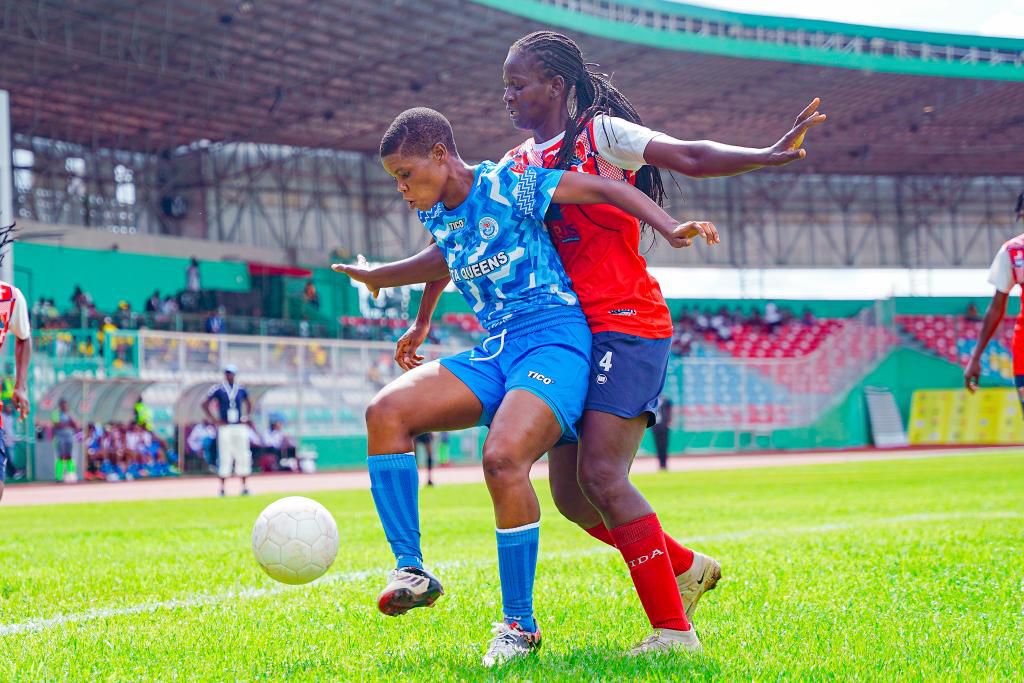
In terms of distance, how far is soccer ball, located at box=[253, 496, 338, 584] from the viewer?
4.80m

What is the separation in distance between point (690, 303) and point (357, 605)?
140 ft

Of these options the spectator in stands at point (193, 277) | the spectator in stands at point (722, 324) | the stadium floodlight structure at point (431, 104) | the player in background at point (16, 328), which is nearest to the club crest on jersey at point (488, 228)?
the player in background at point (16, 328)

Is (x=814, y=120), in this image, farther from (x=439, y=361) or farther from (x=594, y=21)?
(x=594, y=21)

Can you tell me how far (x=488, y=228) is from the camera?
13.5 ft

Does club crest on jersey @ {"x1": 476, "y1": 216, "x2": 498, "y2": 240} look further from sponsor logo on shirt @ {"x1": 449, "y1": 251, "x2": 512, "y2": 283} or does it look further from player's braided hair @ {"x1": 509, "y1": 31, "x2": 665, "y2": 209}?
player's braided hair @ {"x1": 509, "y1": 31, "x2": 665, "y2": 209}

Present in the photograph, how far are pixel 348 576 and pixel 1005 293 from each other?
488 centimetres

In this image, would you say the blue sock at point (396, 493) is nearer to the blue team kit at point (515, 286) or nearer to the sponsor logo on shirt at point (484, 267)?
the blue team kit at point (515, 286)

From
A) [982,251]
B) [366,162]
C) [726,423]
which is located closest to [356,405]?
[726,423]

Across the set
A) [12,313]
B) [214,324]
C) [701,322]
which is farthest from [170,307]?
[12,313]

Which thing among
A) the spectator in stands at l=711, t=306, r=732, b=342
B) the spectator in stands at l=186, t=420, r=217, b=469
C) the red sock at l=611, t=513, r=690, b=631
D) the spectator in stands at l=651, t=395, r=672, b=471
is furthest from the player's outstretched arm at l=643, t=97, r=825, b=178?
the spectator in stands at l=711, t=306, r=732, b=342

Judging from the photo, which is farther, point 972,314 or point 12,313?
point 972,314

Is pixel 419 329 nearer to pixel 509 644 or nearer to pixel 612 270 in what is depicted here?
pixel 612 270

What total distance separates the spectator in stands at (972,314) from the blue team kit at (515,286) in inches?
1847

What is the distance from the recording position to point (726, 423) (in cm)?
3647
